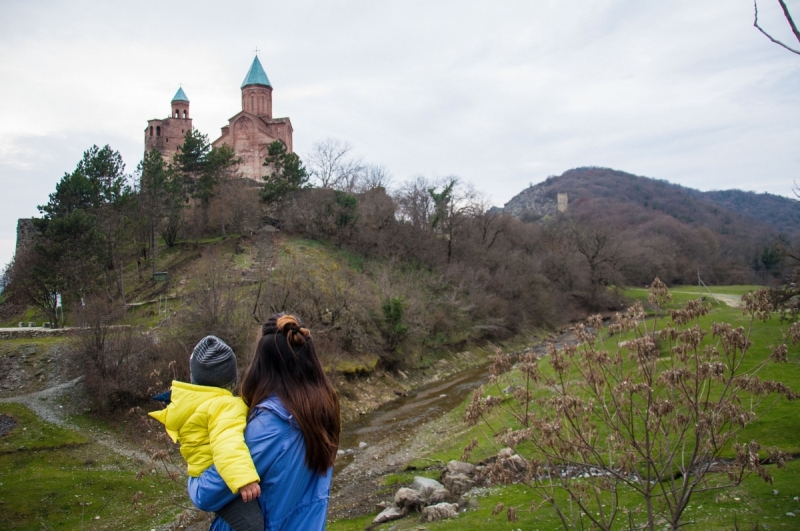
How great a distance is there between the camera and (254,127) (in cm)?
5175

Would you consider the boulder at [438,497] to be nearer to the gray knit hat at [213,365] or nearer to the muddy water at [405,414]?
the muddy water at [405,414]

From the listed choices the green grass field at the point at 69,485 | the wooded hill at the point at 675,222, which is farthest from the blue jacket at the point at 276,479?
the wooded hill at the point at 675,222

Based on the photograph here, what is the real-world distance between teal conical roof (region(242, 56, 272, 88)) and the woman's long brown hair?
180 feet

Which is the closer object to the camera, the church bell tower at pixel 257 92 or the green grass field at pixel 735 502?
the green grass field at pixel 735 502

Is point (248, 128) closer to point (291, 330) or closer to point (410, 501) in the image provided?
point (410, 501)

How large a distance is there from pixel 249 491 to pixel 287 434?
0.32 meters

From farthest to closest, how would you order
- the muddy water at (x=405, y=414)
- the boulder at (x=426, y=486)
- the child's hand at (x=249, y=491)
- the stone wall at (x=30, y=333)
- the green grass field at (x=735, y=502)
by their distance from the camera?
the stone wall at (x=30, y=333) < the muddy water at (x=405, y=414) < the boulder at (x=426, y=486) < the green grass field at (x=735, y=502) < the child's hand at (x=249, y=491)

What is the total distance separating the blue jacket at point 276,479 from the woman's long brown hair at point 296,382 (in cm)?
10

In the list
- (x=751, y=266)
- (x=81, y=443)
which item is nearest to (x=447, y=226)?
(x=81, y=443)

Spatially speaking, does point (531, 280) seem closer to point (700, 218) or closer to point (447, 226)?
point (447, 226)

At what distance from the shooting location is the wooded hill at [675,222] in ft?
211

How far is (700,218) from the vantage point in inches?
4154

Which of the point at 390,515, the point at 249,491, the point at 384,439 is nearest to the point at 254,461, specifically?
the point at 249,491

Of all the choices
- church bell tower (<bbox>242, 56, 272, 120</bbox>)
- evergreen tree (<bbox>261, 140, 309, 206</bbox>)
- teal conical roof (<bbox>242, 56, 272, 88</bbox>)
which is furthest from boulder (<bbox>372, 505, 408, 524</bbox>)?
teal conical roof (<bbox>242, 56, 272, 88</bbox>)
